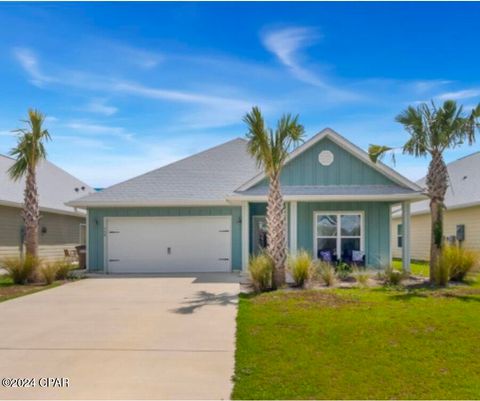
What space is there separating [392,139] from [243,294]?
23.6ft

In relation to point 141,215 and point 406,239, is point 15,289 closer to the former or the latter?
point 141,215

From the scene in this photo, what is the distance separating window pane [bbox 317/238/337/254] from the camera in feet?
52.1

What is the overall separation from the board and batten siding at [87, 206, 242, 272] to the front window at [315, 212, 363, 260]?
10.7 feet

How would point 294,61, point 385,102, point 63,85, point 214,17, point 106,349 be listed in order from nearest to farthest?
point 106,349 → point 214,17 → point 294,61 → point 63,85 → point 385,102

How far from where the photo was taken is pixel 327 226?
1596cm

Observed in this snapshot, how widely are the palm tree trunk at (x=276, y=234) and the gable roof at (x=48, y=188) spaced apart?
9.70 metres

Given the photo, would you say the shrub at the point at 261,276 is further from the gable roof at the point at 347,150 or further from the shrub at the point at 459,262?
the shrub at the point at 459,262

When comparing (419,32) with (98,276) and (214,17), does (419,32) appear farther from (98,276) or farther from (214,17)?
(98,276)

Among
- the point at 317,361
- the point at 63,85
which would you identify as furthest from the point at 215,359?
the point at 63,85

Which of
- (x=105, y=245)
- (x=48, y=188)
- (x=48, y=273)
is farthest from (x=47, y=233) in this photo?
(x=48, y=273)

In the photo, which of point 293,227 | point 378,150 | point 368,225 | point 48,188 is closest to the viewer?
point 378,150

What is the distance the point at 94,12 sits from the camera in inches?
402

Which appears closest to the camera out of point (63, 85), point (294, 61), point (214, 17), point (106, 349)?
point (106, 349)

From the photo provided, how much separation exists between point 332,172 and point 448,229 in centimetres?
937
